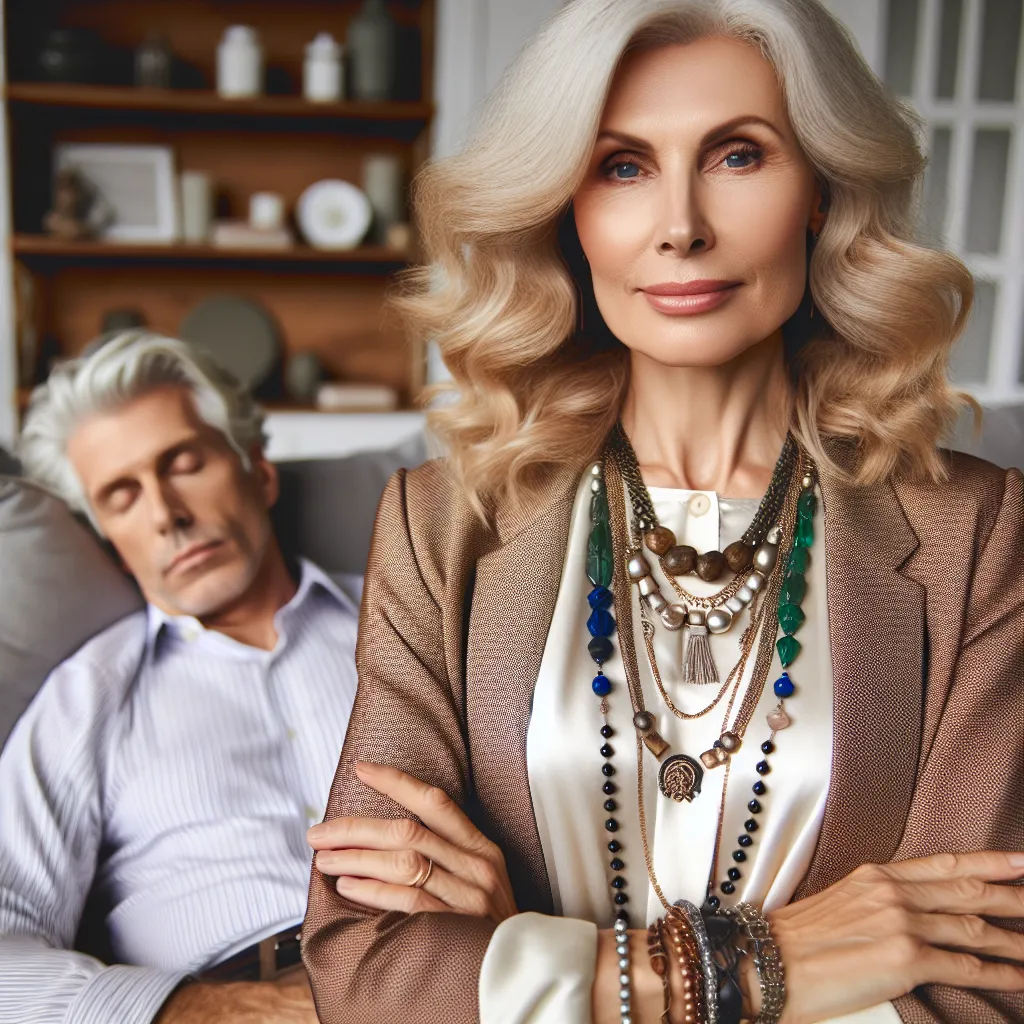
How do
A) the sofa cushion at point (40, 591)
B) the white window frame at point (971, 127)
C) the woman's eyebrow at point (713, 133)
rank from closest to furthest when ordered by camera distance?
the woman's eyebrow at point (713, 133) < the sofa cushion at point (40, 591) < the white window frame at point (971, 127)

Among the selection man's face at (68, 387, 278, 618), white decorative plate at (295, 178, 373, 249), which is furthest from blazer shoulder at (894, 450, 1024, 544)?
white decorative plate at (295, 178, 373, 249)

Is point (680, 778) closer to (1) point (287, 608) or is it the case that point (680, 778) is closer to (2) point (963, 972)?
(2) point (963, 972)

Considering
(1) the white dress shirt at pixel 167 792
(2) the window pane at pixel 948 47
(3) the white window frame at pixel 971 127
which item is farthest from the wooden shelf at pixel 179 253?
(1) the white dress shirt at pixel 167 792

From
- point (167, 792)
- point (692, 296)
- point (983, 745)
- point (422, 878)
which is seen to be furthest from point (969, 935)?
point (167, 792)

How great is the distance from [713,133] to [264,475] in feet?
3.42

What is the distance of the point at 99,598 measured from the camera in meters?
1.67

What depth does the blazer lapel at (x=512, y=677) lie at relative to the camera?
3.87 feet

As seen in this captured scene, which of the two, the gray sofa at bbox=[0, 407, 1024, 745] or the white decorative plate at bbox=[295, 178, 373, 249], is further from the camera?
the white decorative plate at bbox=[295, 178, 373, 249]

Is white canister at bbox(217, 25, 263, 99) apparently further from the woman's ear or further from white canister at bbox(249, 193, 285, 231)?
the woman's ear

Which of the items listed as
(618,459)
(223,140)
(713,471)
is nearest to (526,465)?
(618,459)

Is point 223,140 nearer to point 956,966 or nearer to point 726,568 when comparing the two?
point 726,568

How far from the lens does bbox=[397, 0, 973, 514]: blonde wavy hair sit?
1125mm

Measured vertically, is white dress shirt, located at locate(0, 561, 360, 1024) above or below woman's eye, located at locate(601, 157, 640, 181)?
below

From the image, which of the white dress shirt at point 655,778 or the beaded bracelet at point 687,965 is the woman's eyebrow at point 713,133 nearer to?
the white dress shirt at point 655,778
